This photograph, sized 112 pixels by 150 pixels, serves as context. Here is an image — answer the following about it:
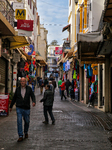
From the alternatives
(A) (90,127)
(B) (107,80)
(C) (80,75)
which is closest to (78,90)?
(C) (80,75)

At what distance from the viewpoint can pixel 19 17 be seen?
54.6ft

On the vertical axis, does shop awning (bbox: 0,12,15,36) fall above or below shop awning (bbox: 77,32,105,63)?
above

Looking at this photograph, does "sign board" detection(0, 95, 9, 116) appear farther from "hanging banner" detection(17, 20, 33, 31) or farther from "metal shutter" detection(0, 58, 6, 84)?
"hanging banner" detection(17, 20, 33, 31)

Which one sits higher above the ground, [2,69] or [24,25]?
[24,25]

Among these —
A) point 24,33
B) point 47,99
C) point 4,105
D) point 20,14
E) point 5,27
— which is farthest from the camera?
point 20,14

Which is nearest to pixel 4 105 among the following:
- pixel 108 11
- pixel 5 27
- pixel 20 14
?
pixel 5 27

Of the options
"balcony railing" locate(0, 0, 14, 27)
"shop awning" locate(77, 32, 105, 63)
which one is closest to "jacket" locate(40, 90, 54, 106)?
"shop awning" locate(77, 32, 105, 63)

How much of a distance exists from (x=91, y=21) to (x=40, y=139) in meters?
10.2

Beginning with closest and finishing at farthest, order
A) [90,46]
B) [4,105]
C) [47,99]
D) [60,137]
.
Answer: [60,137] → [47,99] → [90,46] → [4,105]

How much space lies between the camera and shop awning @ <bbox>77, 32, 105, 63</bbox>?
10977mm

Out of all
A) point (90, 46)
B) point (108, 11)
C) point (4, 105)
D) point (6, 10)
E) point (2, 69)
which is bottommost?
point (4, 105)

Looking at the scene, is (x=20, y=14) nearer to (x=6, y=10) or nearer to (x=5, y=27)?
(x=6, y=10)

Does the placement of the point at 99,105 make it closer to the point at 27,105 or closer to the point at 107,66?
the point at 107,66

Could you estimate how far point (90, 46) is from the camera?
485 inches
